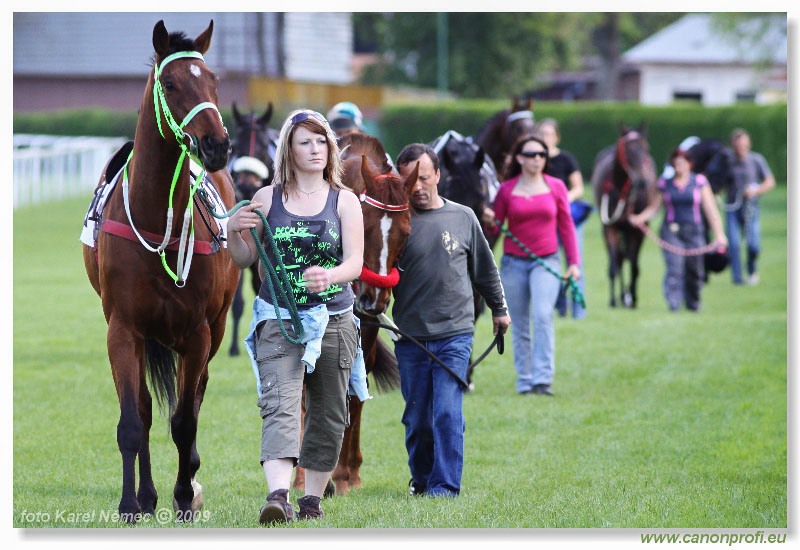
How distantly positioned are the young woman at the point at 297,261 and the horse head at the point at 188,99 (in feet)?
0.97

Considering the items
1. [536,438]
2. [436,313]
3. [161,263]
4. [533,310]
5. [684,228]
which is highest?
[161,263]

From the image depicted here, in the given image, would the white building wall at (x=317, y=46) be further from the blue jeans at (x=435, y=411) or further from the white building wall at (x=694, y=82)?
the blue jeans at (x=435, y=411)

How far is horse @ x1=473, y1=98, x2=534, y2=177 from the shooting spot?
432 inches

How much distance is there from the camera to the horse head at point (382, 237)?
20.7ft

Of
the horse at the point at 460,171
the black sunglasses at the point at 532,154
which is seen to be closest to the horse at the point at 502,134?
the black sunglasses at the point at 532,154

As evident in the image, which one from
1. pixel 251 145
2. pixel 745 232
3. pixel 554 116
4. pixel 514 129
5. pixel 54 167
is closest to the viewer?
pixel 514 129

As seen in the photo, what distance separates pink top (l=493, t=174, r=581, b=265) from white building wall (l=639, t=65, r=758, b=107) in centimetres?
2845

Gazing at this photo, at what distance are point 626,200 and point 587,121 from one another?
19.5 m

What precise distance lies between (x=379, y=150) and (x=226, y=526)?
2.45 meters

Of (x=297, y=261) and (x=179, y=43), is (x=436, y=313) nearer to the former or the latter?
(x=297, y=261)

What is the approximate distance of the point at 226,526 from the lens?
582 centimetres

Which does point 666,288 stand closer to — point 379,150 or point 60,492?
point 379,150

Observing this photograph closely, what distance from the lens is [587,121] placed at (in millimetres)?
35969

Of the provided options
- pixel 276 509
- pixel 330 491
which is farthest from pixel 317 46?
pixel 276 509
